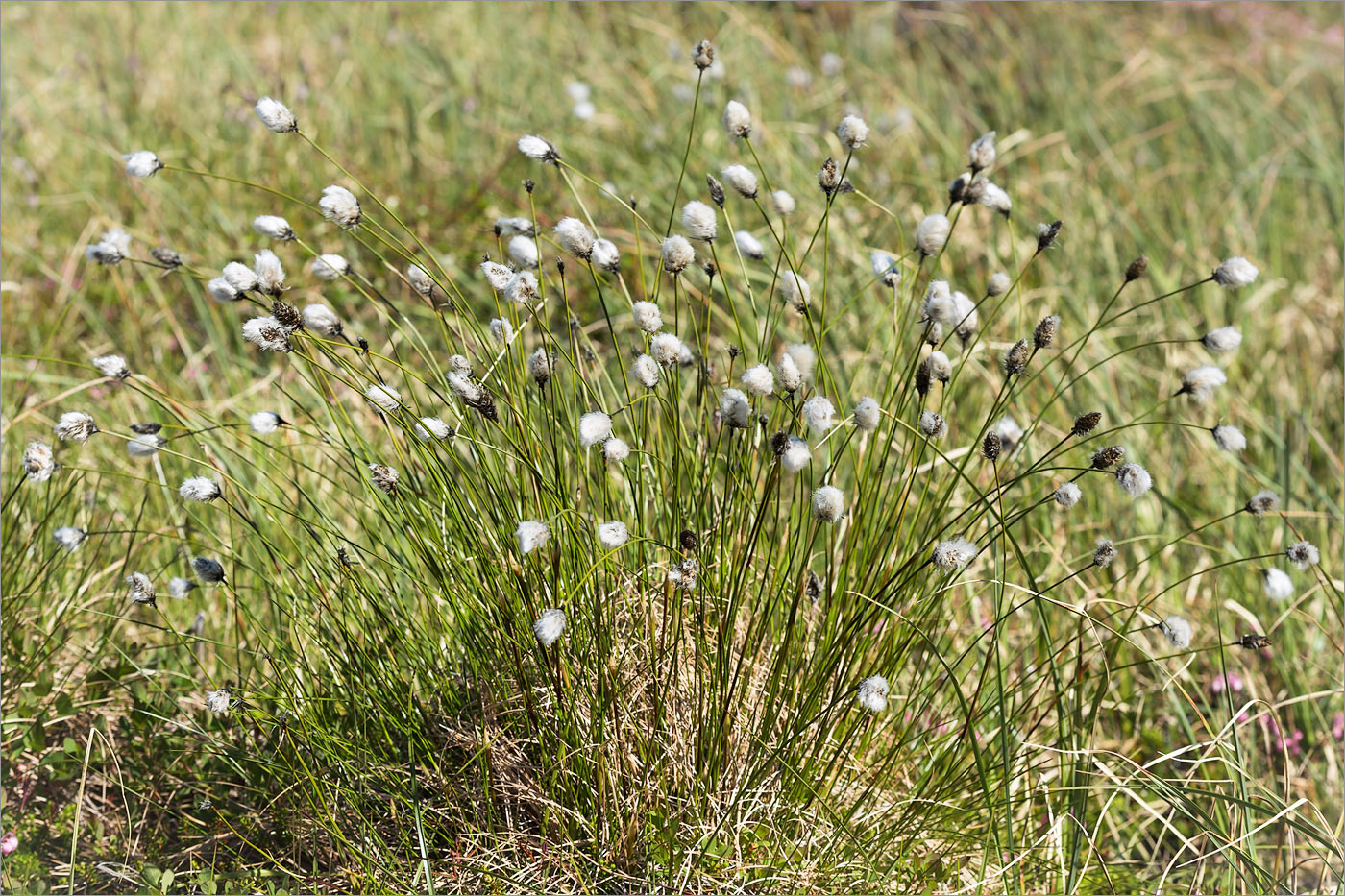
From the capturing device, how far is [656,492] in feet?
6.21

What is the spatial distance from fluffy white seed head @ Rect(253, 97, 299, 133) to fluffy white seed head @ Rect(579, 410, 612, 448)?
2.03 feet

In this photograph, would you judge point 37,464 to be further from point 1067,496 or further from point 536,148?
point 1067,496

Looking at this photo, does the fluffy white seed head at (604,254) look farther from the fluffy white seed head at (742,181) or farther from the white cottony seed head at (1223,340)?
the white cottony seed head at (1223,340)

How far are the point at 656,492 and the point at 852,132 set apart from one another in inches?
28.2

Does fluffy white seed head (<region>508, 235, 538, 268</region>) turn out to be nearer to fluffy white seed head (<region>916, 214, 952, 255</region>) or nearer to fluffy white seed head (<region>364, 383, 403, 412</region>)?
fluffy white seed head (<region>364, 383, 403, 412</region>)

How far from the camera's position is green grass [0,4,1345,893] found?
1.70m

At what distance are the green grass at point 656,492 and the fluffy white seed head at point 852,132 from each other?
0.12m

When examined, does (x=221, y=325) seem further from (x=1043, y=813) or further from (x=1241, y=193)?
(x=1241, y=193)

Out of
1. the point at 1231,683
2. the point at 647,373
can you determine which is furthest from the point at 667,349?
the point at 1231,683

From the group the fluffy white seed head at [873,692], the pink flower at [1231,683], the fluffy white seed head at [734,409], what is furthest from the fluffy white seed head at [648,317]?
the pink flower at [1231,683]

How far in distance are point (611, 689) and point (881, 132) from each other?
3436mm

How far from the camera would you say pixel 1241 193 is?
423 cm

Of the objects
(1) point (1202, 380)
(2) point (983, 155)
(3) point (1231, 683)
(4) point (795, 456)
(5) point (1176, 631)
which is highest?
(2) point (983, 155)

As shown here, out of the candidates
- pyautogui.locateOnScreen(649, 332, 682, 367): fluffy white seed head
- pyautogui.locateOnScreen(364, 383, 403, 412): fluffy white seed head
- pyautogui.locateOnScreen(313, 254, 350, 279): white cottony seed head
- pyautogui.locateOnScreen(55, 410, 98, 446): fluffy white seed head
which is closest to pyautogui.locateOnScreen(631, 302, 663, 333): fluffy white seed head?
pyautogui.locateOnScreen(649, 332, 682, 367): fluffy white seed head
